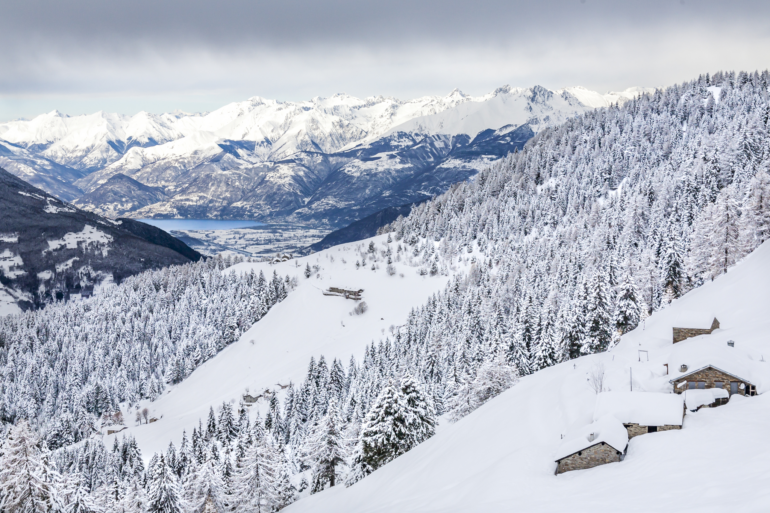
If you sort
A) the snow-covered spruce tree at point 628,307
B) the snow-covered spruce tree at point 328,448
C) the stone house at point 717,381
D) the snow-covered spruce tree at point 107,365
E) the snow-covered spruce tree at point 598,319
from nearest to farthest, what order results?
the stone house at point 717,381
the snow-covered spruce tree at point 328,448
the snow-covered spruce tree at point 628,307
the snow-covered spruce tree at point 598,319
the snow-covered spruce tree at point 107,365

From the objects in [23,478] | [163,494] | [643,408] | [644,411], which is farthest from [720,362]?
[163,494]

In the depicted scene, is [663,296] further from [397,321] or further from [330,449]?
[397,321]

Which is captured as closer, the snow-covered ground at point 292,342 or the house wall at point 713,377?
the house wall at point 713,377

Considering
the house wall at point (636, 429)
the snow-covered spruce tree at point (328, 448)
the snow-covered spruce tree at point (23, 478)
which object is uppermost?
the house wall at point (636, 429)

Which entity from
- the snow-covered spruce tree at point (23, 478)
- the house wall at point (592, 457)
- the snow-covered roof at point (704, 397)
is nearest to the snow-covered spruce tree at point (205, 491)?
the snow-covered spruce tree at point (23, 478)

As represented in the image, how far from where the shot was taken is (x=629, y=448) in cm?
3309

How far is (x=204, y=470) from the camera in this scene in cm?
5891

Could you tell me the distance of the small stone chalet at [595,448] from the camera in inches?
1272

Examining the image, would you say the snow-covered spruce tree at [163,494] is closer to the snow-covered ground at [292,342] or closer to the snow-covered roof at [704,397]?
the snow-covered roof at [704,397]

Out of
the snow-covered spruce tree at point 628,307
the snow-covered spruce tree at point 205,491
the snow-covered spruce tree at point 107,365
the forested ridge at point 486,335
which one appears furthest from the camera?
the snow-covered spruce tree at point 107,365

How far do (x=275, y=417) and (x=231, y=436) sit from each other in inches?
358

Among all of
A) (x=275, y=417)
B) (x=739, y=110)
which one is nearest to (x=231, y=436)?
(x=275, y=417)

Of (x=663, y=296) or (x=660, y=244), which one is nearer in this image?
(x=663, y=296)

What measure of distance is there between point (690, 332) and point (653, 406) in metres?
18.4
